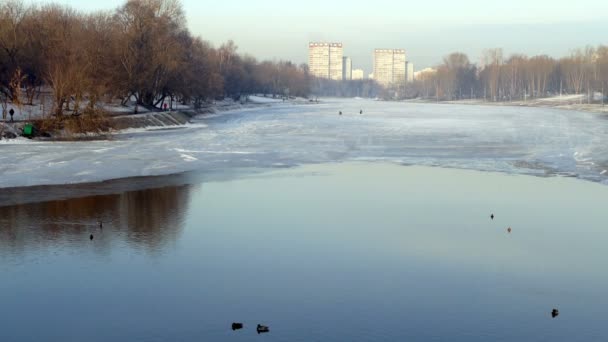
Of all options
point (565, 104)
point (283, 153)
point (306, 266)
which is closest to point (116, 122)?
point (283, 153)

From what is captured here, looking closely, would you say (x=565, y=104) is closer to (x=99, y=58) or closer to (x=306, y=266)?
(x=99, y=58)

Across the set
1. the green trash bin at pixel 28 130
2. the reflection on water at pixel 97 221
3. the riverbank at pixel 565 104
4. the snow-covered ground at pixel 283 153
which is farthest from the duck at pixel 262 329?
the riverbank at pixel 565 104

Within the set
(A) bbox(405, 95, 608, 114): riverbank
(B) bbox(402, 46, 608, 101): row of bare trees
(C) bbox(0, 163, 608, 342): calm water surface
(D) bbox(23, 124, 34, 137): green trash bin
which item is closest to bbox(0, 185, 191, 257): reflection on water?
(C) bbox(0, 163, 608, 342): calm water surface

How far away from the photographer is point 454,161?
1388 inches

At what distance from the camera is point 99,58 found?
63.2 metres

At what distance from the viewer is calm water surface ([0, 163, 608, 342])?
10969mm

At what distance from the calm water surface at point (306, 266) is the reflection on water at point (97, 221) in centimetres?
6

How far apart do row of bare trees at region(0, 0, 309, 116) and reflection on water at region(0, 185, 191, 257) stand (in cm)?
3265

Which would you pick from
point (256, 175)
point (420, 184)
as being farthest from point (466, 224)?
point (256, 175)

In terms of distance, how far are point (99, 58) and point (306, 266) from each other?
179 feet

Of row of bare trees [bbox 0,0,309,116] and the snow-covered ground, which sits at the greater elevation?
row of bare trees [bbox 0,0,309,116]

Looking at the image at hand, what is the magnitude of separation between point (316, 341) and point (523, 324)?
378cm

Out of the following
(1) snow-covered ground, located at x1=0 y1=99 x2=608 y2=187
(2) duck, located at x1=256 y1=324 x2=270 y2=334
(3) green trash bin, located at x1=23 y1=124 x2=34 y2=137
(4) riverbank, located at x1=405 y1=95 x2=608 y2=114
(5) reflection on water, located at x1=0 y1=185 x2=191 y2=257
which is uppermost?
(4) riverbank, located at x1=405 y1=95 x2=608 y2=114

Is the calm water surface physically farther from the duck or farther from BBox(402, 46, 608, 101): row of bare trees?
BBox(402, 46, 608, 101): row of bare trees
